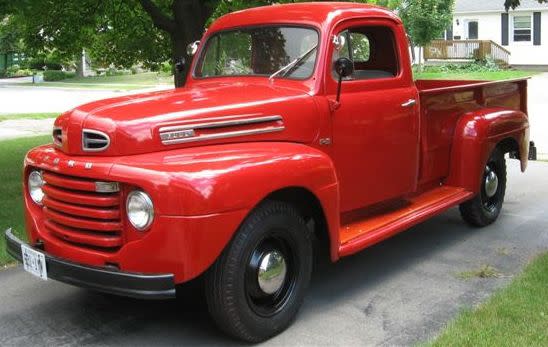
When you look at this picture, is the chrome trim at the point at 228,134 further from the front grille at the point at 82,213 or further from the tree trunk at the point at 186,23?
the tree trunk at the point at 186,23

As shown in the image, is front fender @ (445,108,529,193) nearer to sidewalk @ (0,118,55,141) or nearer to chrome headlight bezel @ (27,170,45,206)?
chrome headlight bezel @ (27,170,45,206)

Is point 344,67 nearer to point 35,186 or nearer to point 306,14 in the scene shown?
point 306,14

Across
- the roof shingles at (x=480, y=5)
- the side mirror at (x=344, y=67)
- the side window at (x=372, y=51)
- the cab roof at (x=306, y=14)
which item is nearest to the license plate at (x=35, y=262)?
the side mirror at (x=344, y=67)

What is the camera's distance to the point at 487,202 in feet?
22.0

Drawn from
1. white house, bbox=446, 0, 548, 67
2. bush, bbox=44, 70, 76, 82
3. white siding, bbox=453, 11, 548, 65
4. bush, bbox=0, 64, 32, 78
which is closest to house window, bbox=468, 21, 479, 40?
white house, bbox=446, 0, 548, 67

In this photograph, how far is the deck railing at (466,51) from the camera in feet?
109

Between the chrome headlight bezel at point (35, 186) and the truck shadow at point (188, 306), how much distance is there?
30.9 inches

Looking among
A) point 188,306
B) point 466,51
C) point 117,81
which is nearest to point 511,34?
point 466,51

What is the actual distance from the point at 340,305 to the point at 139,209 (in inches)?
66.6

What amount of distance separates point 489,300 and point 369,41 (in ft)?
7.46

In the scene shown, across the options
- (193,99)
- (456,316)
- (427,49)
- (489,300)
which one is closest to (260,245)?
(193,99)

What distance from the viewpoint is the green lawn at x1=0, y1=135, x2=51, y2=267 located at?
6.39 meters

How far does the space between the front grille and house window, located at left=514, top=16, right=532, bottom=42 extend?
33.5m

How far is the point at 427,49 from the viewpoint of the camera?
3509 centimetres
